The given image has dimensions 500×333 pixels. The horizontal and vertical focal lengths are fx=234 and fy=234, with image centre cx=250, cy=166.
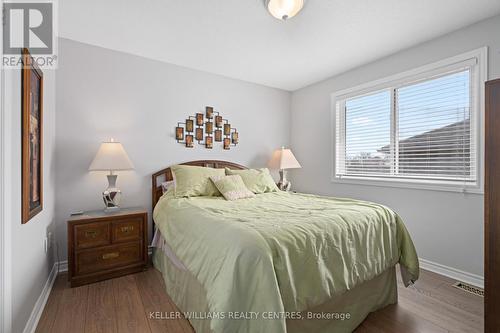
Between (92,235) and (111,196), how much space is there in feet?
1.41

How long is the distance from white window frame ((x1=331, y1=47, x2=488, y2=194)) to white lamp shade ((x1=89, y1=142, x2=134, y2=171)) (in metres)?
2.80

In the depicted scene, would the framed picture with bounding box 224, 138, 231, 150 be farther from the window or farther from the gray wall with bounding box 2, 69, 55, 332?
the gray wall with bounding box 2, 69, 55, 332

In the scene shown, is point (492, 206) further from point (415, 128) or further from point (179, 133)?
point (179, 133)

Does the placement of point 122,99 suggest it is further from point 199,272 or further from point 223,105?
point 199,272

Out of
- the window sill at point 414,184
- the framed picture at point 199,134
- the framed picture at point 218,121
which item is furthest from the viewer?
the framed picture at point 218,121

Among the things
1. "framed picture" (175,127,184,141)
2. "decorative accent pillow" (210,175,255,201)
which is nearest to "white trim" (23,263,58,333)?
"decorative accent pillow" (210,175,255,201)

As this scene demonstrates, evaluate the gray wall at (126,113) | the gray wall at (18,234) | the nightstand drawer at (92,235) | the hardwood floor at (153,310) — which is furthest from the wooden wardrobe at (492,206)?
the nightstand drawer at (92,235)

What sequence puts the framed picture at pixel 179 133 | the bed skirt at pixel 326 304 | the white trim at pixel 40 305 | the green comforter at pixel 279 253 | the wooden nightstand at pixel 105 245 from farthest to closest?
1. the framed picture at pixel 179 133
2. the wooden nightstand at pixel 105 245
3. the white trim at pixel 40 305
4. the bed skirt at pixel 326 304
5. the green comforter at pixel 279 253

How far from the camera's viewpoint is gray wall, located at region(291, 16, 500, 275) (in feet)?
7.18

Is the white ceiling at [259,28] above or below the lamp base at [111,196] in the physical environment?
above

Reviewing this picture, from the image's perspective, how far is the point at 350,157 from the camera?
341 cm

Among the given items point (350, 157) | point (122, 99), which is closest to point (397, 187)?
point (350, 157)

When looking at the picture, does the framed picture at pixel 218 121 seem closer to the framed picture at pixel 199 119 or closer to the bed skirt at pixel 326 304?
the framed picture at pixel 199 119

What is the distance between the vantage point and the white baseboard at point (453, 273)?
218cm
